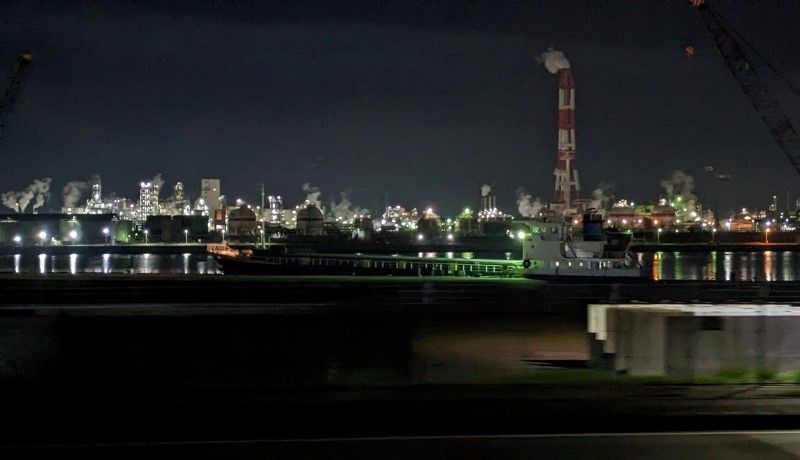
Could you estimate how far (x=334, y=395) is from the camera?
1312 centimetres

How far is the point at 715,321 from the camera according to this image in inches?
553

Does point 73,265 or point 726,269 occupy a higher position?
point 73,265

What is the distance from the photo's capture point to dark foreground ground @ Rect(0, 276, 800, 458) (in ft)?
32.1

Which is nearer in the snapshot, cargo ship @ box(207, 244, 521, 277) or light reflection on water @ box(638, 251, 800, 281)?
cargo ship @ box(207, 244, 521, 277)

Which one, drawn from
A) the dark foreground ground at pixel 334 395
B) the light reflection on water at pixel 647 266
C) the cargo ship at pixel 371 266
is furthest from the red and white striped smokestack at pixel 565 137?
the dark foreground ground at pixel 334 395

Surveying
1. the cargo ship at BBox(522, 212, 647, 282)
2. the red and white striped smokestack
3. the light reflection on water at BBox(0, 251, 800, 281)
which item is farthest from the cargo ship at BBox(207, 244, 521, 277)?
the red and white striped smokestack

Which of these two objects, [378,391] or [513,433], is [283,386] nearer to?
[378,391]

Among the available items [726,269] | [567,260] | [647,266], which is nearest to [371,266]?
[567,260]

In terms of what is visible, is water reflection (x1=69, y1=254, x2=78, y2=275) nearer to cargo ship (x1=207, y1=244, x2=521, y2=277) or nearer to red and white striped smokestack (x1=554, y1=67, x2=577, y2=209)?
cargo ship (x1=207, y1=244, x2=521, y2=277)

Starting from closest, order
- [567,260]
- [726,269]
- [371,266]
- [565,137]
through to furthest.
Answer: [567,260]
[371,266]
[726,269]
[565,137]

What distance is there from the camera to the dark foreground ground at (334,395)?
385 inches

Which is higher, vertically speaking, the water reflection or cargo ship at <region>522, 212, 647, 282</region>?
cargo ship at <region>522, 212, 647, 282</region>

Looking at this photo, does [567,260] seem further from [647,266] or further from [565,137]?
[565,137]

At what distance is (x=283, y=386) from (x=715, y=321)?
22.9ft
